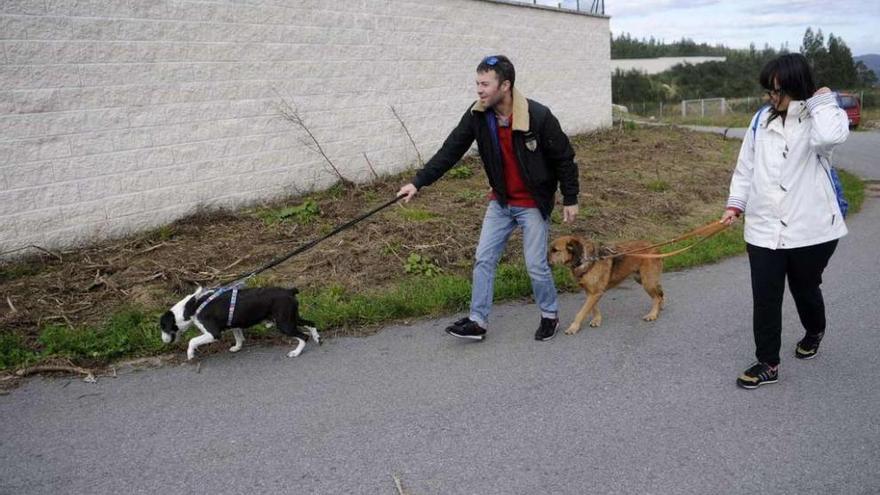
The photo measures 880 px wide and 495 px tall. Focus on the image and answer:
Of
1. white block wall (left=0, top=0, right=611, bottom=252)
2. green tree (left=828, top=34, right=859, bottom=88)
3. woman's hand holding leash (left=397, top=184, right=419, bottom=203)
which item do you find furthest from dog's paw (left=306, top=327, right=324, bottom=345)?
green tree (left=828, top=34, right=859, bottom=88)

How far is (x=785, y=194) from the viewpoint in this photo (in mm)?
4027

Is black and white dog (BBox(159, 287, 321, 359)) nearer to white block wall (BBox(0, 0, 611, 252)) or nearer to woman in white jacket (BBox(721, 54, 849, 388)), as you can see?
white block wall (BBox(0, 0, 611, 252))

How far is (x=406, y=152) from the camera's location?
36.1ft

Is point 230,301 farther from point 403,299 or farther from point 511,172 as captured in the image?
point 511,172

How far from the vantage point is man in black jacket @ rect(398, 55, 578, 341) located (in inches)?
189

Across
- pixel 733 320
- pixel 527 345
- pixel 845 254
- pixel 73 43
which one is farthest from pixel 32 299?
pixel 845 254

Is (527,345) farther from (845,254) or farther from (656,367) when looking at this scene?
(845,254)

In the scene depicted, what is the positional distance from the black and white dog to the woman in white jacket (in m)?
3.19

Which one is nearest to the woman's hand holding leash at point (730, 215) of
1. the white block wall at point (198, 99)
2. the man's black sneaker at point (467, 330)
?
the man's black sneaker at point (467, 330)

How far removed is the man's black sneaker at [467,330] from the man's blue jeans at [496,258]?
40 mm

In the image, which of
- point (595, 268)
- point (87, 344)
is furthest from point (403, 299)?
point (87, 344)

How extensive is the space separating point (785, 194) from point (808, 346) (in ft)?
4.18

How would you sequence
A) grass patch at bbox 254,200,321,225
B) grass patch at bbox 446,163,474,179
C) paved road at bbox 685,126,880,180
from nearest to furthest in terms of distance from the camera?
grass patch at bbox 254,200,321,225 < grass patch at bbox 446,163,474,179 < paved road at bbox 685,126,880,180

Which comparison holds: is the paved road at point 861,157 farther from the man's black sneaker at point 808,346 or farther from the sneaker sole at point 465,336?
the sneaker sole at point 465,336
